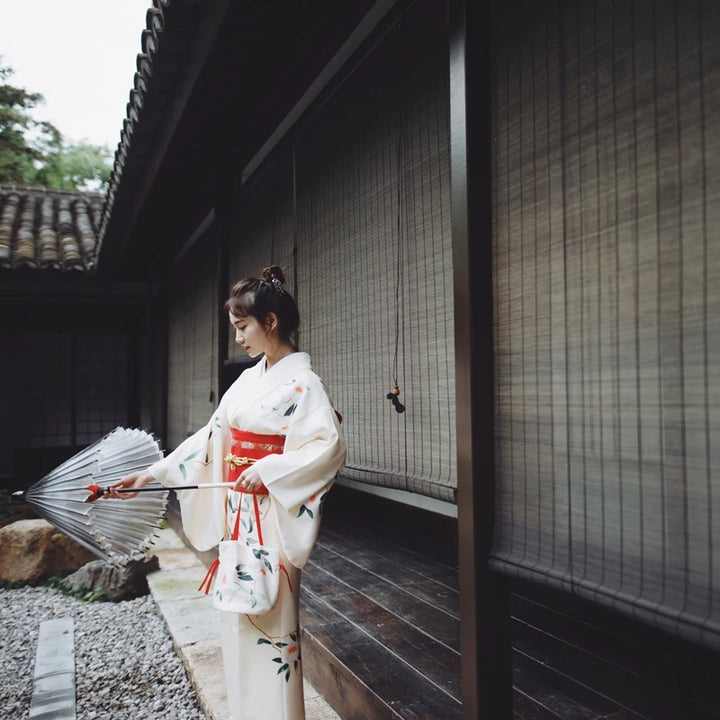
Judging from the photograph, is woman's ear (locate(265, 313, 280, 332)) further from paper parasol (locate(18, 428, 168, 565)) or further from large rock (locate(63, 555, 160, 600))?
large rock (locate(63, 555, 160, 600))

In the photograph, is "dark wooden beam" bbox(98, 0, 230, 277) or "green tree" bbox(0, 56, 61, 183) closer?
"dark wooden beam" bbox(98, 0, 230, 277)

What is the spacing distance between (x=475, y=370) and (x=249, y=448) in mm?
1071

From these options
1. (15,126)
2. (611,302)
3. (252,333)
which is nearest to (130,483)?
(252,333)

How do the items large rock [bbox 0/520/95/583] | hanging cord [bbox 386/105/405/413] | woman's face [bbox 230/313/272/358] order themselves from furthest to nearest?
large rock [bbox 0/520/95/583], hanging cord [bbox 386/105/405/413], woman's face [bbox 230/313/272/358]

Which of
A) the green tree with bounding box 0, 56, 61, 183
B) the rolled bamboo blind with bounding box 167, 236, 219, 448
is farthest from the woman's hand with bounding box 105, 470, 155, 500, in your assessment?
the green tree with bounding box 0, 56, 61, 183

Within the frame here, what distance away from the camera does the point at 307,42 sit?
3254 millimetres

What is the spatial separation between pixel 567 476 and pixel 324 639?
6.61 ft

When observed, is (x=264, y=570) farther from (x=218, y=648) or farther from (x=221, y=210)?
(x=221, y=210)

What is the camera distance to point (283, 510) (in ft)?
7.52

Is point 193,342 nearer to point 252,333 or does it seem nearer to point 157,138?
point 157,138

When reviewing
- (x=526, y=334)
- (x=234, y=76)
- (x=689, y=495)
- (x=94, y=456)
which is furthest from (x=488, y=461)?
(x=234, y=76)

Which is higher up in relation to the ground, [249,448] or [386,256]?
[386,256]

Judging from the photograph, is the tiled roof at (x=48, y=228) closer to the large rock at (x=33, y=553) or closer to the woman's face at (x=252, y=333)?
the large rock at (x=33, y=553)

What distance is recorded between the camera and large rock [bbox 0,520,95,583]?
581cm
